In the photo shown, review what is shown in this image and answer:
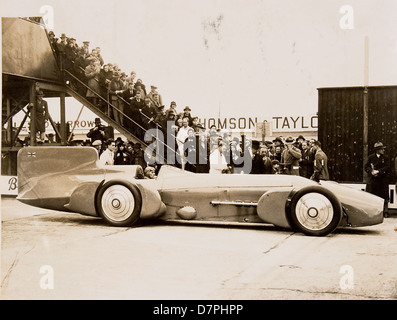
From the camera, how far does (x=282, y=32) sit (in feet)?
12.2

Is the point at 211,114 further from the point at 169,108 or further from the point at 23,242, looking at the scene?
the point at 23,242

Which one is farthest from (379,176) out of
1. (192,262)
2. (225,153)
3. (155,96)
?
(155,96)

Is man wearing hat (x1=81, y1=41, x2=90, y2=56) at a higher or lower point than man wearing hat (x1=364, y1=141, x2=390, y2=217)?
higher

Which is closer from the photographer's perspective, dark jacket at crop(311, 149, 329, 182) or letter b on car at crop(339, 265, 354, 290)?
letter b on car at crop(339, 265, 354, 290)

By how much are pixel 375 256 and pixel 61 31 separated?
2730 mm

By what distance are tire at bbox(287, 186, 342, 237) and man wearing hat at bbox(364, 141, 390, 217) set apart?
0.93 ft

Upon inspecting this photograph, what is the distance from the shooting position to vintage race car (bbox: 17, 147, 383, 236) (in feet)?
13.7

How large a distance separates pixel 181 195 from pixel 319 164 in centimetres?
116

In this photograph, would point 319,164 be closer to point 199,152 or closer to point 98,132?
point 199,152

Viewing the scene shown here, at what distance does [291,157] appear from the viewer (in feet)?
13.2

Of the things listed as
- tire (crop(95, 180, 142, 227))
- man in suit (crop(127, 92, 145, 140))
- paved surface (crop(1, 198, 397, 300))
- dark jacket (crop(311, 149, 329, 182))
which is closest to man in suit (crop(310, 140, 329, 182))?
dark jacket (crop(311, 149, 329, 182))

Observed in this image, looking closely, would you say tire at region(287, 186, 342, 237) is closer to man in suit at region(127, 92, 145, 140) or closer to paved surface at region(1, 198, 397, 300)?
paved surface at region(1, 198, 397, 300)

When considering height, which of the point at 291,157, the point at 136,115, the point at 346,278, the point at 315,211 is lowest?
the point at 346,278

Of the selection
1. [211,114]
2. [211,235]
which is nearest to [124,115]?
[211,114]
